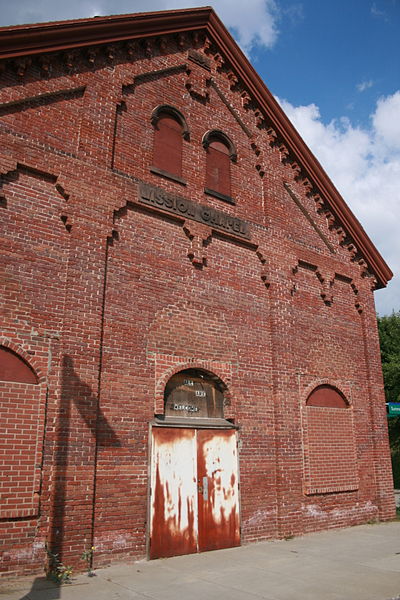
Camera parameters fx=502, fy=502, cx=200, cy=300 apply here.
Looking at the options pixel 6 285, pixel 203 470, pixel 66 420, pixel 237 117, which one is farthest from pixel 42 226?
pixel 237 117

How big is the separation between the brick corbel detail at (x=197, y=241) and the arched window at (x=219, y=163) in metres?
1.00

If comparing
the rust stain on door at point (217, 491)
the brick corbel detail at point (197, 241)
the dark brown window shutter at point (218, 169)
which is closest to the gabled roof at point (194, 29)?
the dark brown window shutter at point (218, 169)

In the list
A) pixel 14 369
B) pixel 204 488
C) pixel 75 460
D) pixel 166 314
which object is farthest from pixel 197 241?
pixel 75 460

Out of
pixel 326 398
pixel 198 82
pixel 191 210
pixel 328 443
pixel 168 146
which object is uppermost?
pixel 198 82

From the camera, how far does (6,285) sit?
24.4 feet

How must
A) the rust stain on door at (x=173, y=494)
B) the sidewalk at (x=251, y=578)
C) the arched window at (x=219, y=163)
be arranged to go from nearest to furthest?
the sidewalk at (x=251, y=578) → the rust stain on door at (x=173, y=494) → the arched window at (x=219, y=163)

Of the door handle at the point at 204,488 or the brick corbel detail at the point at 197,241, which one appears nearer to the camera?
the door handle at the point at 204,488

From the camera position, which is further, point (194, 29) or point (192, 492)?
point (194, 29)

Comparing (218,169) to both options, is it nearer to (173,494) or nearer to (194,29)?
(194,29)

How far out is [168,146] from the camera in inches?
408

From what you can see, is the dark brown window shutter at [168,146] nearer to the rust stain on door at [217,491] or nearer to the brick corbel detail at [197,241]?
the brick corbel detail at [197,241]

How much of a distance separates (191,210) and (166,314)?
234cm

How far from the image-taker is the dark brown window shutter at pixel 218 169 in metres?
11.0

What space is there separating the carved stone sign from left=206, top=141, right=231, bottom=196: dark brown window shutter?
2.22ft
